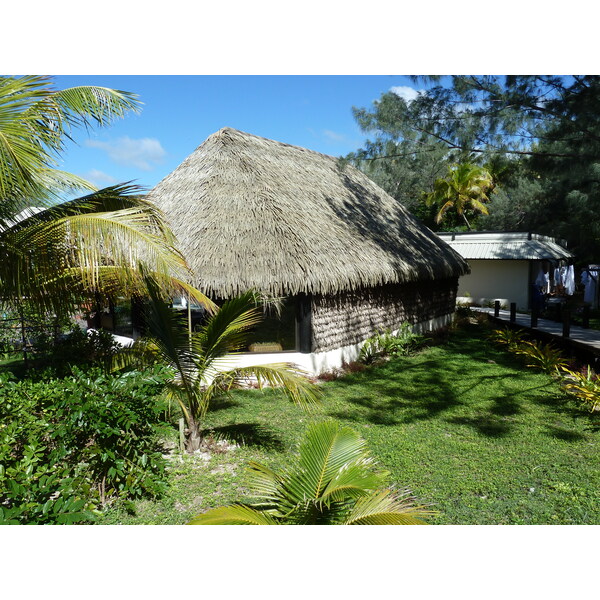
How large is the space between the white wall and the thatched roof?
705 cm

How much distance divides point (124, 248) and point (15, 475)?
1928 millimetres

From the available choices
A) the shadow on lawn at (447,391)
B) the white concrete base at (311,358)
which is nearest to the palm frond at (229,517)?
the shadow on lawn at (447,391)

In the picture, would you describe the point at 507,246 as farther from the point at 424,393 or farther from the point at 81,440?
the point at 81,440

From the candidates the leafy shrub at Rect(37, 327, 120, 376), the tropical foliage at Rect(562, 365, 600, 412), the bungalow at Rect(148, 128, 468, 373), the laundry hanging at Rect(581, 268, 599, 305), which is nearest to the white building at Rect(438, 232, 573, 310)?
the laundry hanging at Rect(581, 268, 599, 305)

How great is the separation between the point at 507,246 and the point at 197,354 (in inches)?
646

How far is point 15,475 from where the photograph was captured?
3.16 metres

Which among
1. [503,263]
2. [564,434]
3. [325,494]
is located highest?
[503,263]

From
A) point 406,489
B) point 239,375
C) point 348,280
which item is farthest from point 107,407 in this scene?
point 348,280

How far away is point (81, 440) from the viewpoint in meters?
3.84

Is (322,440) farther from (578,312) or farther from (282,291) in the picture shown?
(578,312)

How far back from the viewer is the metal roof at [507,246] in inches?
682

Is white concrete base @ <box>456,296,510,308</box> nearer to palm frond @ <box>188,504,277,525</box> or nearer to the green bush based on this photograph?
the green bush

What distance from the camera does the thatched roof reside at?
7902 millimetres

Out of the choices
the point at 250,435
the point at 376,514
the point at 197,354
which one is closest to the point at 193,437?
the point at 250,435
